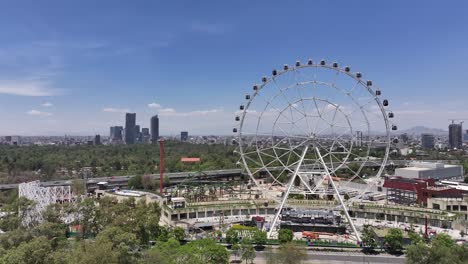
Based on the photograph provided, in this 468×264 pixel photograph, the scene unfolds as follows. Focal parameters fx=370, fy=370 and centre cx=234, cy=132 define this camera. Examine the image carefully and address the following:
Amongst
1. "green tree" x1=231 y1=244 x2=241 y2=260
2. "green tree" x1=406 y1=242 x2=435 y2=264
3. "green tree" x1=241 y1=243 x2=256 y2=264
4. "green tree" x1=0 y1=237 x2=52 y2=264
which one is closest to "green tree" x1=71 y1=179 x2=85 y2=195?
"green tree" x1=231 y1=244 x2=241 y2=260

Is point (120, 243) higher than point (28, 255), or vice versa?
point (120, 243)

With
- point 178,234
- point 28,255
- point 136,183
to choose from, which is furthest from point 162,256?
point 136,183

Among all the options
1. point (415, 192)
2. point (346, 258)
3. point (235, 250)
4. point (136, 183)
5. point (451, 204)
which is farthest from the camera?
point (136, 183)

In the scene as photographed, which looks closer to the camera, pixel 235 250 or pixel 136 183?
pixel 235 250

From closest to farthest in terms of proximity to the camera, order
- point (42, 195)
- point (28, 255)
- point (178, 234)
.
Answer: point (28, 255) → point (178, 234) → point (42, 195)

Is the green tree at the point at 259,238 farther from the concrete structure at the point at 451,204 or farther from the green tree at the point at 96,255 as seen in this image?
the concrete structure at the point at 451,204

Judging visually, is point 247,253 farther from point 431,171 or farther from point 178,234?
point 431,171

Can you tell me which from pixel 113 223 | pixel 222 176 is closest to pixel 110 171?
pixel 222 176
